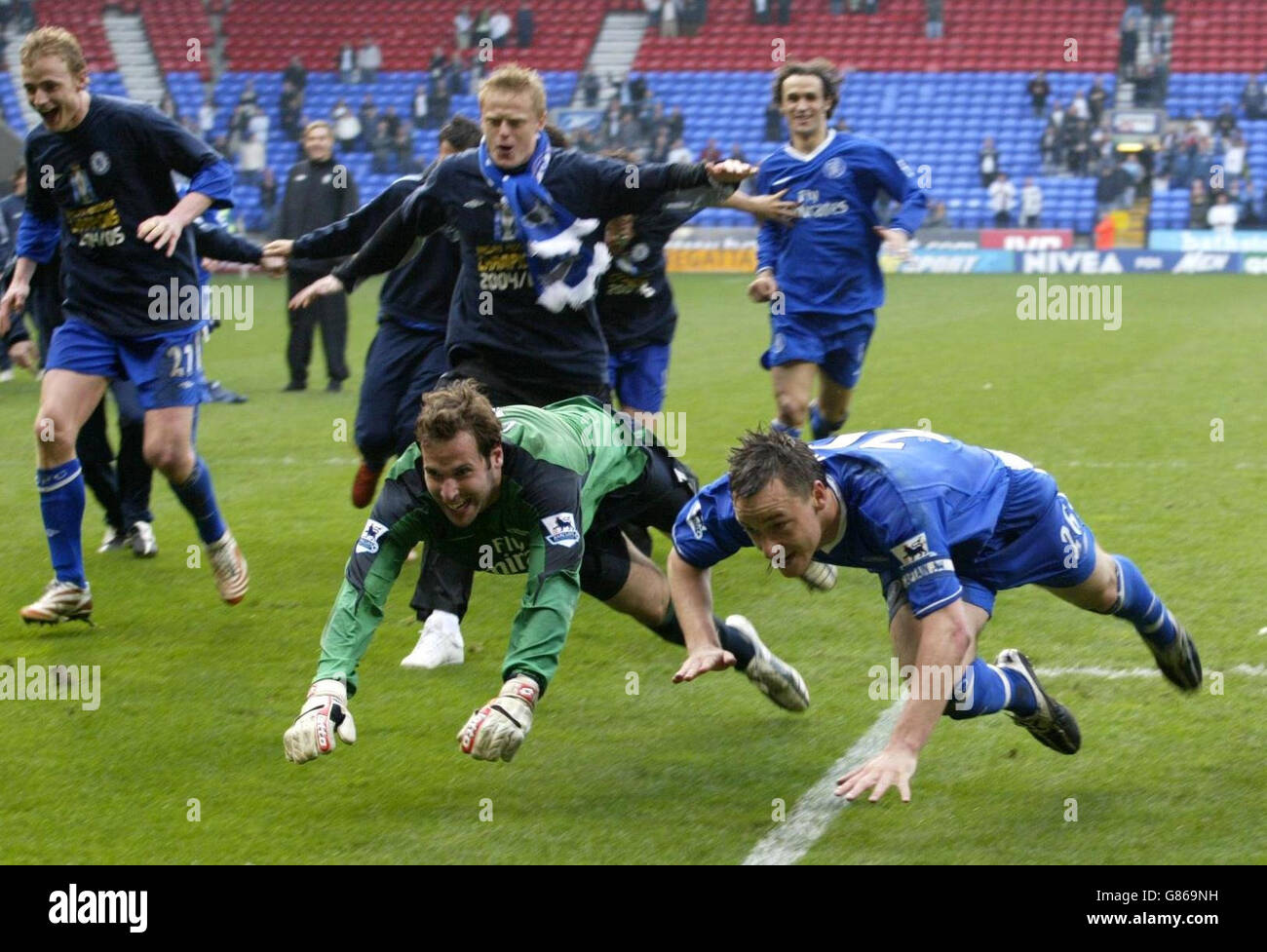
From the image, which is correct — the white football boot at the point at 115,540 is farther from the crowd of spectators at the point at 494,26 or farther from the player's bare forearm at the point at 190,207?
the crowd of spectators at the point at 494,26

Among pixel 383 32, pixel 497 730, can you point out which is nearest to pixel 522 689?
pixel 497 730

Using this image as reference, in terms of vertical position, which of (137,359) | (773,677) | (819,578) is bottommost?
(819,578)

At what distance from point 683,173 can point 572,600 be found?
6.26ft

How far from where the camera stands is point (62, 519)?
6.82 meters

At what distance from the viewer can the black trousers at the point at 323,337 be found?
576 inches

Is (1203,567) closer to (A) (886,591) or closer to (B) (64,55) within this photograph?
(A) (886,591)

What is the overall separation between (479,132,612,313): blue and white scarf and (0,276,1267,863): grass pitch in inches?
55.7

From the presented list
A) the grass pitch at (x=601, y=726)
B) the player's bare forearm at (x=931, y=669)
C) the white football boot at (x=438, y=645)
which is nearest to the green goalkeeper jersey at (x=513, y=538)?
the grass pitch at (x=601, y=726)

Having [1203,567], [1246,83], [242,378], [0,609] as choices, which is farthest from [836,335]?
[1246,83]

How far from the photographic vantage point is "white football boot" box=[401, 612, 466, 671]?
20.7ft

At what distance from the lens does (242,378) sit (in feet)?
51.3

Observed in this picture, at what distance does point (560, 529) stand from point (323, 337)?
10.5 meters

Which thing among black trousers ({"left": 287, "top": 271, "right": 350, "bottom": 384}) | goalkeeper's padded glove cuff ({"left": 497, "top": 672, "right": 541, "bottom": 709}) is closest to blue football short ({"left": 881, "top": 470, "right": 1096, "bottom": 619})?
goalkeeper's padded glove cuff ({"left": 497, "top": 672, "right": 541, "bottom": 709})

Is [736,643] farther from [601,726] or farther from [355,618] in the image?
[355,618]
